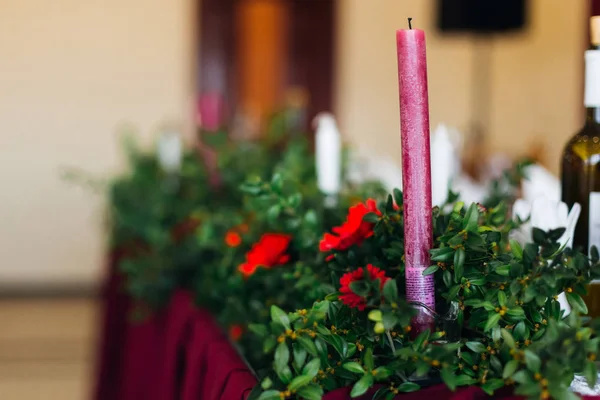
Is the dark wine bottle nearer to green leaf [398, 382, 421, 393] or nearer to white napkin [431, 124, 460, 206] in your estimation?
white napkin [431, 124, 460, 206]

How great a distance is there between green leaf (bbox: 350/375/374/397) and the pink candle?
0.09 metres

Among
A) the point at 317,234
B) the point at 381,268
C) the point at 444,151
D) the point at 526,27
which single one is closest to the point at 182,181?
the point at 444,151

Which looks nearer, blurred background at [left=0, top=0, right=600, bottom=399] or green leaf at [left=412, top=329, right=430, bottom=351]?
green leaf at [left=412, top=329, right=430, bottom=351]

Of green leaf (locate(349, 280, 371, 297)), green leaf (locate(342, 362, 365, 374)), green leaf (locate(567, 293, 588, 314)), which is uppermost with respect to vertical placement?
green leaf (locate(349, 280, 371, 297))

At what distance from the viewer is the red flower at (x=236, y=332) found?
43.3 inches

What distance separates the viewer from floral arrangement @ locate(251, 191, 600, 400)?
69 cm

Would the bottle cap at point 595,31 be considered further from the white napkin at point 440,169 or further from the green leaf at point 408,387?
the green leaf at point 408,387

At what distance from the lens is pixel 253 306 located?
1.08 metres

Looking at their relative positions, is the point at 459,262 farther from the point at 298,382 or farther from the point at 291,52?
the point at 291,52

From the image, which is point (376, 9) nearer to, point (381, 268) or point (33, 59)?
point (33, 59)

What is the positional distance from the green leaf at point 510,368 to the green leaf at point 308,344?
16 centimetres

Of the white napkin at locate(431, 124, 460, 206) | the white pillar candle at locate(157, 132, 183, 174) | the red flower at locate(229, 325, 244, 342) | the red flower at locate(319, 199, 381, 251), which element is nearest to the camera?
the red flower at locate(319, 199, 381, 251)

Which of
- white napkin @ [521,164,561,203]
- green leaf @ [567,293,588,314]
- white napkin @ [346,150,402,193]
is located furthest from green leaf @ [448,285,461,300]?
white napkin @ [346,150,402,193]

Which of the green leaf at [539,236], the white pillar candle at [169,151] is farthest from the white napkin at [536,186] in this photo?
the white pillar candle at [169,151]
